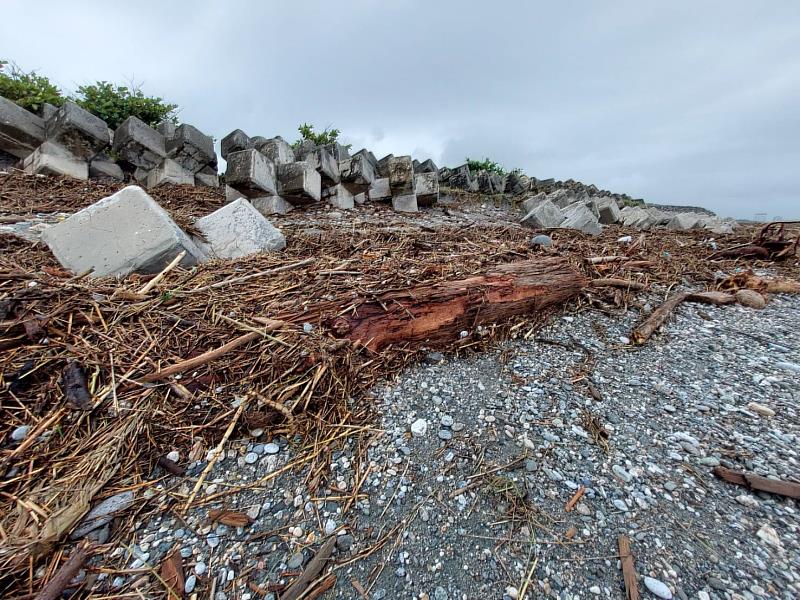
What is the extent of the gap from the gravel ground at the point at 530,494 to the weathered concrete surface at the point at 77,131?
531 centimetres

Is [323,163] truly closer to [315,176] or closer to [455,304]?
[315,176]

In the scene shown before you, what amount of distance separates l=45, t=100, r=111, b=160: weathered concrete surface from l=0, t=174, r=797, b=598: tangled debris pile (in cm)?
287

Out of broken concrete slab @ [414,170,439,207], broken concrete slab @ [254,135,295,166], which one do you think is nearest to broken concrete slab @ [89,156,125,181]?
broken concrete slab @ [254,135,295,166]

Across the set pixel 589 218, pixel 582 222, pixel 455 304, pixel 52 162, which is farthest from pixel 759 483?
pixel 52 162

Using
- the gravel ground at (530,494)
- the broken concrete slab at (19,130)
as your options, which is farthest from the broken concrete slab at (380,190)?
the gravel ground at (530,494)

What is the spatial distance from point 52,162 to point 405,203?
485 cm

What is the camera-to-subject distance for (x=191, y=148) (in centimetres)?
523

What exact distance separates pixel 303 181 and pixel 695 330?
4695mm

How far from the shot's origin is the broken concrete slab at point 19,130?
3943 millimetres

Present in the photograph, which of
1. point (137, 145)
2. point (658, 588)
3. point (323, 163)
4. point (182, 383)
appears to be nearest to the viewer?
point (658, 588)

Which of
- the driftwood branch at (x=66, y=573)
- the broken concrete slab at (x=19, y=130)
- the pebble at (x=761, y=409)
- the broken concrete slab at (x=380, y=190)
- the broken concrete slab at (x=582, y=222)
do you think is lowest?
the driftwood branch at (x=66, y=573)

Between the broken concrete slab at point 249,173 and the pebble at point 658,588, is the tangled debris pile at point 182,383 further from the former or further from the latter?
the broken concrete slab at point 249,173

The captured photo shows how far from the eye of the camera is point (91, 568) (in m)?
0.92

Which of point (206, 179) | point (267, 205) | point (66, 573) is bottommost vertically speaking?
point (66, 573)
